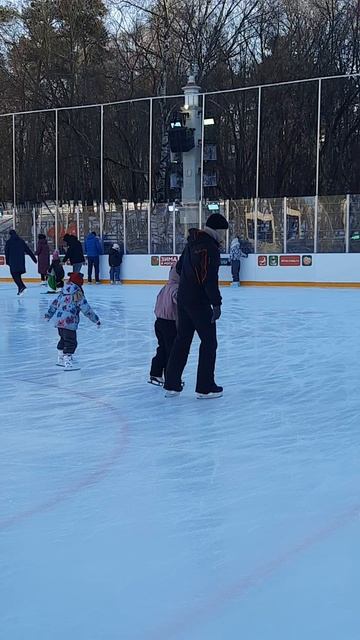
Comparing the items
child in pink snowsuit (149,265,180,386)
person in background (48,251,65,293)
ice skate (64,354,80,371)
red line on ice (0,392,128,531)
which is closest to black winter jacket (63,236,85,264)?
person in background (48,251,65,293)

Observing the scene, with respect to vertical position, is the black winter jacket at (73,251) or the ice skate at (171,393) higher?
the black winter jacket at (73,251)

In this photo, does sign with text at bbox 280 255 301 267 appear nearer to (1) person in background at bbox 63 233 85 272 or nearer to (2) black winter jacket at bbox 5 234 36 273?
(1) person in background at bbox 63 233 85 272

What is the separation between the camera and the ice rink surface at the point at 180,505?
7.40 ft

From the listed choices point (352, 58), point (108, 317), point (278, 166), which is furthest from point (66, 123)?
point (108, 317)

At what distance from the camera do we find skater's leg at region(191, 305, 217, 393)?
5012 mm

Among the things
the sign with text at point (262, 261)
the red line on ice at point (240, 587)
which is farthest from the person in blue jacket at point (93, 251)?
the red line on ice at point (240, 587)

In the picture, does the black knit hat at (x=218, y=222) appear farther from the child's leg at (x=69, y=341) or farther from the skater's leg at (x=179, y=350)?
the child's leg at (x=69, y=341)

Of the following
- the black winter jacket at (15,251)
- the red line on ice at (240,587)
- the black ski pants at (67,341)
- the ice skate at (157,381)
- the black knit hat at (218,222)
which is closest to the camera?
the red line on ice at (240,587)

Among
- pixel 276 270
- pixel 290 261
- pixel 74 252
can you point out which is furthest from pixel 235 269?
pixel 74 252

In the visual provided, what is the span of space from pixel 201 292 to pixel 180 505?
80.7 inches

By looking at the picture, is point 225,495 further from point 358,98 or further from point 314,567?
point 358,98

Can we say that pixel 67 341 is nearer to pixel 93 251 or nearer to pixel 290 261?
pixel 290 261

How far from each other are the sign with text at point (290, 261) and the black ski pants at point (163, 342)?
42.4ft

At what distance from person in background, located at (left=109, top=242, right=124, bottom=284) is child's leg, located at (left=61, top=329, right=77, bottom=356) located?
42.9ft
